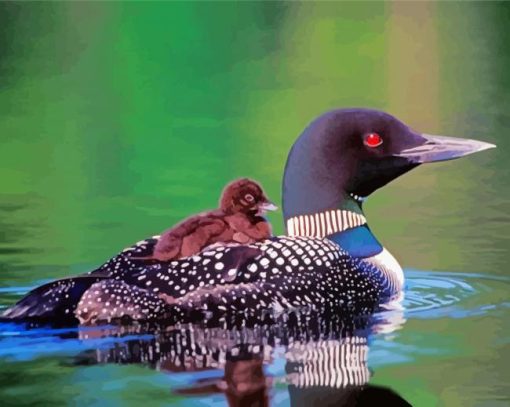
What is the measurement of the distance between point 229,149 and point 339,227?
509 centimetres

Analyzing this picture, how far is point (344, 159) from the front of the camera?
5949 millimetres

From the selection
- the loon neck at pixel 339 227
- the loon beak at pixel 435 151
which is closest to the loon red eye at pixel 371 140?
the loon beak at pixel 435 151

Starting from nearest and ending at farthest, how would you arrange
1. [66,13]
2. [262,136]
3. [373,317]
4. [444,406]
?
[444,406], [373,317], [262,136], [66,13]

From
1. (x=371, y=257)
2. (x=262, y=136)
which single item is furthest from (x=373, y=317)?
(x=262, y=136)

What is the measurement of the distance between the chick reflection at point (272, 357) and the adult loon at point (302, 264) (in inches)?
3.5

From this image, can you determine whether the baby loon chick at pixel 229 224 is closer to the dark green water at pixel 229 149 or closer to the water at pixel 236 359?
the water at pixel 236 359

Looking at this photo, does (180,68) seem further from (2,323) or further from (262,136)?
(2,323)

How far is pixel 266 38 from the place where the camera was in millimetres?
21703

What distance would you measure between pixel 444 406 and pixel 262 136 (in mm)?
7375

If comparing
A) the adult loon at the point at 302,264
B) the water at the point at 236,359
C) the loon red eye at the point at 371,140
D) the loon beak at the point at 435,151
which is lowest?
the water at the point at 236,359

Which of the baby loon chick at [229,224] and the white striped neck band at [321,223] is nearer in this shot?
the baby loon chick at [229,224]

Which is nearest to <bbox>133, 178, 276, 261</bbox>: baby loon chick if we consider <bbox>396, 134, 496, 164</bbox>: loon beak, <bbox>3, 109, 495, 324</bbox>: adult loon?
<bbox>3, 109, 495, 324</bbox>: adult loon

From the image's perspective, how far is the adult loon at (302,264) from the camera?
17.6 feet

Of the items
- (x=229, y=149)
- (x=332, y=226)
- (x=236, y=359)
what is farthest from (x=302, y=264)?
(x=229, y=149)
